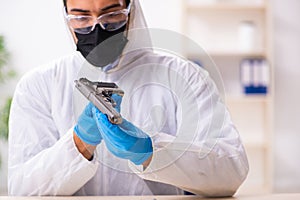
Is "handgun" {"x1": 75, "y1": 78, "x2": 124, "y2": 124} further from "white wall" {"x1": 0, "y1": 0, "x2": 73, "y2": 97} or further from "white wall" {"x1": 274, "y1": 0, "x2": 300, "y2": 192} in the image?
"white wall" {"x1": 274, "y1": 0, "x2": 300, "y2": 192}

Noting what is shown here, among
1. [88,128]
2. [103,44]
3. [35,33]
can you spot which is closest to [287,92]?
[35,33]

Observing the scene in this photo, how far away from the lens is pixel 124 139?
3.68 ft

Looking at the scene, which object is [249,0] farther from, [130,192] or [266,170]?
[130,192]

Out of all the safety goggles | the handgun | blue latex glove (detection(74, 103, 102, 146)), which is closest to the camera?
the handgun

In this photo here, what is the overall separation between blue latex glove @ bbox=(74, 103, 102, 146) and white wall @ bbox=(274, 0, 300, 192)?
306 cm

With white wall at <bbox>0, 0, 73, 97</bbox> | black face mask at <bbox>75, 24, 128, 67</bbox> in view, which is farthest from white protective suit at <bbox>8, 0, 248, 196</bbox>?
white wall at <bbox>0, 0, 73, 97</bbox>

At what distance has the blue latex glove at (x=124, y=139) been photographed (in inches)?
44.3

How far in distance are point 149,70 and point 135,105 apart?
0.15 m

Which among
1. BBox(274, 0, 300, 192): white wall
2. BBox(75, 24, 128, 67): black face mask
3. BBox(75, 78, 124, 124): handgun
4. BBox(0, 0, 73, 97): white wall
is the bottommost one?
BBox(274, 0, 300, 192): white wall

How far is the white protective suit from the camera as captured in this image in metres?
1.28

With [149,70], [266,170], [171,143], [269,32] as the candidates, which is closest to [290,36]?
[269,32]

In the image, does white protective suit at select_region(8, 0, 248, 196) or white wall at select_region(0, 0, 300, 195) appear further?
white wall at select_region(0, 0, 300, 195)

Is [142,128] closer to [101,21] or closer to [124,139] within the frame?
[124,139]

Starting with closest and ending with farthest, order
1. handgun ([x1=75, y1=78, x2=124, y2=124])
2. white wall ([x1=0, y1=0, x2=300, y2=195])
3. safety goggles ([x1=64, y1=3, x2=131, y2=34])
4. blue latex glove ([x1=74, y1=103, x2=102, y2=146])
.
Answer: handgun ([x1=75, y1=78, x2=124, y2=124]), blue latex glove ([x1=74, y1=103, x2=102, y2=146]), safety goggles ([x1=64, y1=3, x2=131, y2=34]), white wall ([x1=0, y1=0, x2=300, y2=195])
